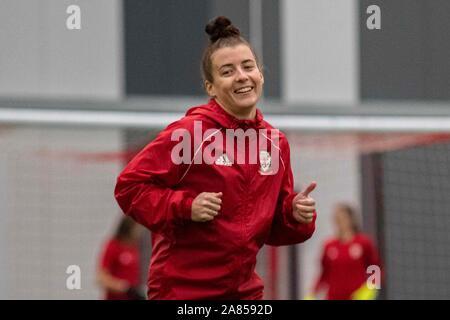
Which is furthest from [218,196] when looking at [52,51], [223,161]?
[52,51]

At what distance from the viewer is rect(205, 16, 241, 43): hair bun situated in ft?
13.0

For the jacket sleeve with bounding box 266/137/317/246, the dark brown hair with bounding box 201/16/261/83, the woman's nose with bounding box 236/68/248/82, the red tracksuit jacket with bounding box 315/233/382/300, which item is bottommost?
the red tracksuit jacket with bounding box 315/233/382/300

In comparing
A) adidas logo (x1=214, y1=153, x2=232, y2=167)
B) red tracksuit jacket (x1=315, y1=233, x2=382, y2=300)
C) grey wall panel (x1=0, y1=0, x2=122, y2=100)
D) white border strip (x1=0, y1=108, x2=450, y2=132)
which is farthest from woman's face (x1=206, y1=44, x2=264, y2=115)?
red tracksuit jacket (x1=315, y1=233, x2=382, y2=300)

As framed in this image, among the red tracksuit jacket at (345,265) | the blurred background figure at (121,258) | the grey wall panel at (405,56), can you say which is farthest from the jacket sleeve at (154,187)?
the grey wall panel at (405,56)

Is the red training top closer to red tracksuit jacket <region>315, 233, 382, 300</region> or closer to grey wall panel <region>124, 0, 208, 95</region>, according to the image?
grey wall panel <region>124, 0, 208, 95</region>

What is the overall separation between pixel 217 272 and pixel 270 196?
0.90 ft

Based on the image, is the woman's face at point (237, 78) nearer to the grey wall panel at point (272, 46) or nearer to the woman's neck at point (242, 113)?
the woman's neck at point (242, 113)

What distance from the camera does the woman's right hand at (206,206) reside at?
368 centimetres

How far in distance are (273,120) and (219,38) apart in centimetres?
422

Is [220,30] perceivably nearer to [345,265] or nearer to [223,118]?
[223,118]

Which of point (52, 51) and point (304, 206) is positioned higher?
point (52, 51)

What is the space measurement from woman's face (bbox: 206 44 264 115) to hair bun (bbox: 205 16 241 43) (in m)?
0.06

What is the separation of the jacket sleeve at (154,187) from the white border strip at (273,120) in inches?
147

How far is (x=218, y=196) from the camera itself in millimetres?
3713
